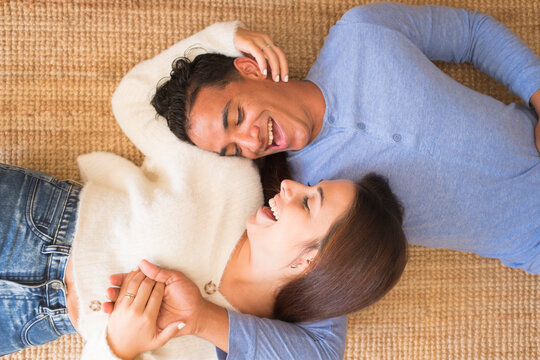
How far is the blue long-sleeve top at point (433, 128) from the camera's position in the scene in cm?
102

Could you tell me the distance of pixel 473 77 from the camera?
51.1 inches

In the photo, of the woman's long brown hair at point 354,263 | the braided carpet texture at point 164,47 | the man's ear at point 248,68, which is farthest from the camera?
the braided carpet texture at point 164,47

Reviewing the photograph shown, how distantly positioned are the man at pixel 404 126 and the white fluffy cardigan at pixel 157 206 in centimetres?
6

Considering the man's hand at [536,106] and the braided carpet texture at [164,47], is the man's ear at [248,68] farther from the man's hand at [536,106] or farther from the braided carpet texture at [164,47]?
the man's hand at [536,106]

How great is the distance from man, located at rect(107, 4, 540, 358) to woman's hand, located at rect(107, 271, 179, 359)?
4 cm

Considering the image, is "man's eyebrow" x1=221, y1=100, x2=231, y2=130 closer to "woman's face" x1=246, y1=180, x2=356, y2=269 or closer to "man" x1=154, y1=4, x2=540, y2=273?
"man" x1=154, y1=4, x2=540, y2=273

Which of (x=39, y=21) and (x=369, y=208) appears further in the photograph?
(x=39, y=21)

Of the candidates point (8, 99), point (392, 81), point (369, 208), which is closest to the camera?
point (369, 208)

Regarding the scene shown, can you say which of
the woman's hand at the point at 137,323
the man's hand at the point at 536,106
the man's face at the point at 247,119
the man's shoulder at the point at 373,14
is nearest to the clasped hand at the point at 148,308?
the woman's hand at the point at 137,323

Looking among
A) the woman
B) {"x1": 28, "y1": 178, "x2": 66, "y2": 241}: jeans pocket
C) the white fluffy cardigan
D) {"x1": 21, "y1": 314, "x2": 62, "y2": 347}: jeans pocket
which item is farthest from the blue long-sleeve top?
{"x1": 21, "y1": 314, "x2": 62, "y2": 347}: jeans pocket

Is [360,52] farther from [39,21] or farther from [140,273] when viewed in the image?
[39,21]

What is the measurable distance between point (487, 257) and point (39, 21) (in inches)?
57.0

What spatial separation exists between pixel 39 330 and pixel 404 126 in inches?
37.8

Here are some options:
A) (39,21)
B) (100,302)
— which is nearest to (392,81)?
(100,302)
